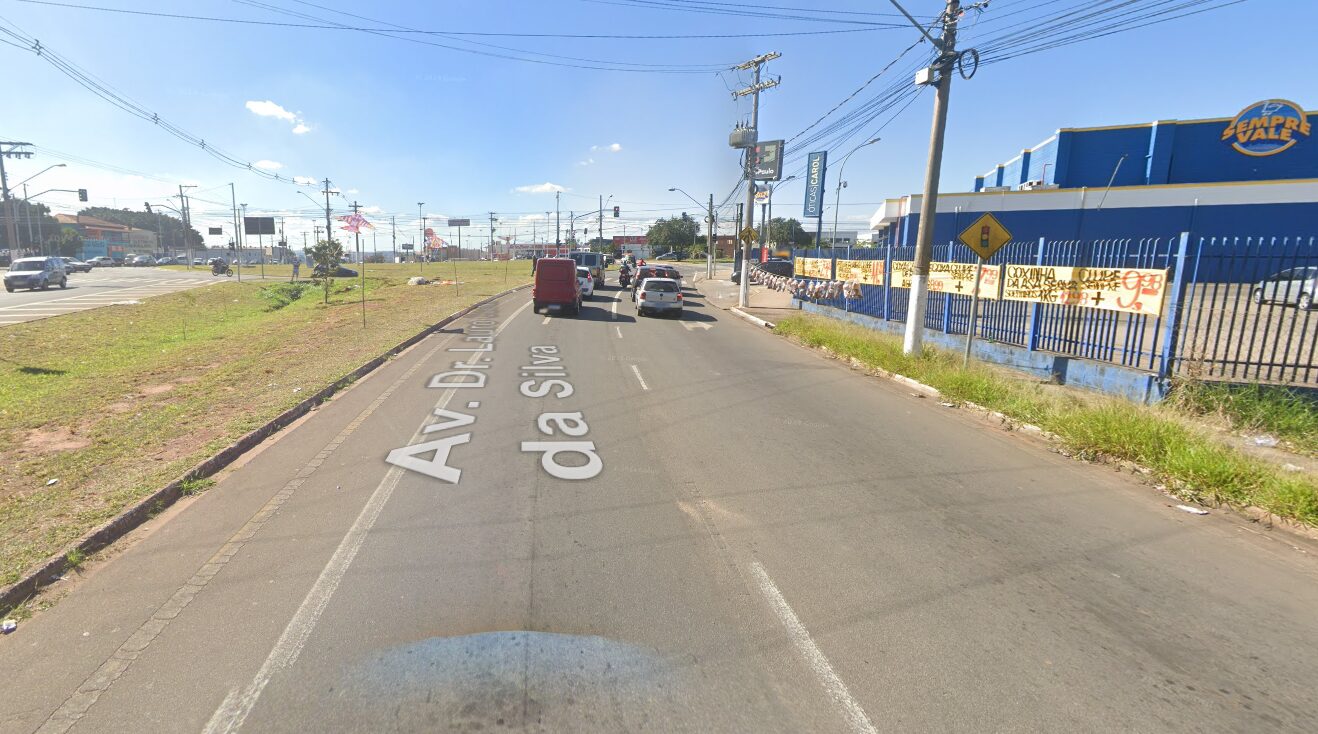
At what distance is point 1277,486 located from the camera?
18.0 ft

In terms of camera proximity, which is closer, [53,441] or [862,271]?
[53,441]

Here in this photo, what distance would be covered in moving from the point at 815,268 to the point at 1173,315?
17053mm

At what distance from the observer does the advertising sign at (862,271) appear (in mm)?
18641

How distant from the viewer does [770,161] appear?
29.3m

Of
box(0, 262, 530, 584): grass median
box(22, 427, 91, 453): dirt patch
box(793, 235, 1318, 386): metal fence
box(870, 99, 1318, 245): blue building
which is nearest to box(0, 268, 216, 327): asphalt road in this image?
box(0, 262, 530, 584): grass median

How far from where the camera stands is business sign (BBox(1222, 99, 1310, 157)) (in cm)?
3192

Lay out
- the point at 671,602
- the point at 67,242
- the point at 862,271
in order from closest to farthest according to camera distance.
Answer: the point at 671,602 < the point at 862,271 < the point at 67,242

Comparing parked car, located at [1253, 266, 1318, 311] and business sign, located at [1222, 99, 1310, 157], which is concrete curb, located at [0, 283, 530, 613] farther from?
business sign, located at [1222, 99, 1310, 157]

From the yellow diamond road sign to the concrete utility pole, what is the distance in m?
0.97

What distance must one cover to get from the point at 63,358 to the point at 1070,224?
1628 inches

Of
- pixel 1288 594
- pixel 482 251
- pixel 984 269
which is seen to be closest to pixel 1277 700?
pixel 1288 594

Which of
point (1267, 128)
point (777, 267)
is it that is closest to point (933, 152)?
point (777, 267)

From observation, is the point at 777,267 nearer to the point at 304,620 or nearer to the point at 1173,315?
the point at 1173,315

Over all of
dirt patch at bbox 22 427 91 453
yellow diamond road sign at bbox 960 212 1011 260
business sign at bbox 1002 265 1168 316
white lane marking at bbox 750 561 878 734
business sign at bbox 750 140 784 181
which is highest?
business sign at bbox 750 140 784 181
